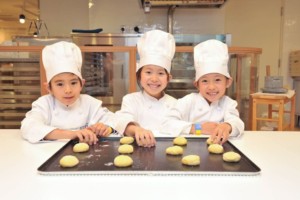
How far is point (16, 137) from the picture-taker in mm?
1047

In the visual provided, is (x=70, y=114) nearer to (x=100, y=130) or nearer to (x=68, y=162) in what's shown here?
(x=100, y=130)

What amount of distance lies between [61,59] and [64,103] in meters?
0.19

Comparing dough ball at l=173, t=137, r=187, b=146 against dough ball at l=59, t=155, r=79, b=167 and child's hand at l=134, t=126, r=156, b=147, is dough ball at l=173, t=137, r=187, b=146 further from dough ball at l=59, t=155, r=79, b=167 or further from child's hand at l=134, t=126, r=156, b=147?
dough ball at l=59, t=155, r=79, b=167

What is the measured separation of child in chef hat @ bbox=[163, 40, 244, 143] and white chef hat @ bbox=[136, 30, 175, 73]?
0.12 m

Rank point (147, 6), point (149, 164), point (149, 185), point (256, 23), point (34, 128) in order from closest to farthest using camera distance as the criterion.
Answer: point (149, 185) < point (149, 164) < point (34, 128) < point (147, 6) < point (256, 23)

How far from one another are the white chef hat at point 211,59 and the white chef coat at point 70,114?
39 cm

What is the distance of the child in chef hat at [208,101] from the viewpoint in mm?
1104

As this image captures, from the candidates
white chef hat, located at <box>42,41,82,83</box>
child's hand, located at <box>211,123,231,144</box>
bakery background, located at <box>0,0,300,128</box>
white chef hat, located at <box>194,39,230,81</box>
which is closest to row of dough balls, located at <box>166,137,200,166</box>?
child's hand, located at <box>211,123,231,144</box>

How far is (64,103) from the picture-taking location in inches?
47.5

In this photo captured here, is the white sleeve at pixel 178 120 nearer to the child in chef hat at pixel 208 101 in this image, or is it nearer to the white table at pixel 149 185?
the child in chef hat at pixel 208 101

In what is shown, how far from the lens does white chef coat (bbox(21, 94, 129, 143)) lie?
1.13 meters

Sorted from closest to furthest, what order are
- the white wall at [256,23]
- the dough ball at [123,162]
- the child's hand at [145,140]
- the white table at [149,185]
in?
the white table at [149,185] → the dough ball at [123,162] → the child's hand at [145,140] → the white wall at [256,23]

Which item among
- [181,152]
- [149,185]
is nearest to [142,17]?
[181,152]

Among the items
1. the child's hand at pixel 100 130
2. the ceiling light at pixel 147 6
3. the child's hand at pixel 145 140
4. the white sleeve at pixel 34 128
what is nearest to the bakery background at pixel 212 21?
the ceiling light at pixel 147 6
